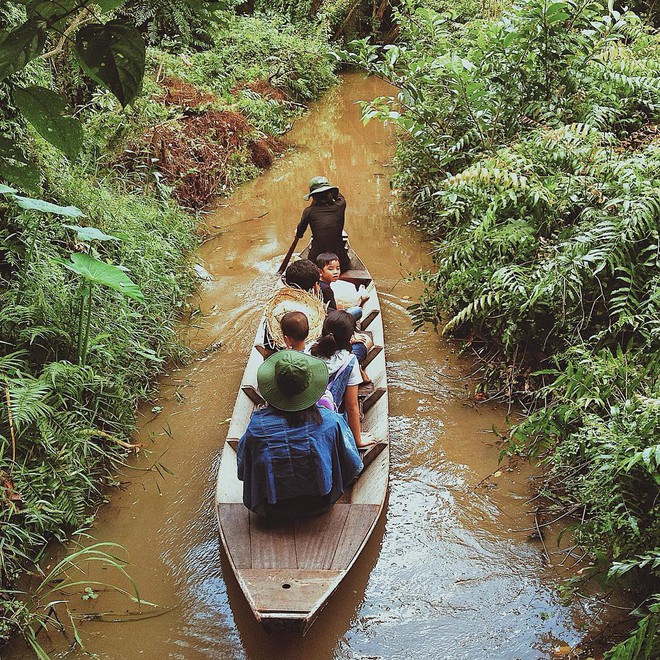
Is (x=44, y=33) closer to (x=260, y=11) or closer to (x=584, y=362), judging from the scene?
(x=584, y=362)

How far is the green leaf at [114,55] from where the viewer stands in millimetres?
793

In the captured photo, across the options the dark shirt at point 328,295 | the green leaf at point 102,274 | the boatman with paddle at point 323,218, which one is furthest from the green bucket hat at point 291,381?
the boatman with paddle at point 323,218

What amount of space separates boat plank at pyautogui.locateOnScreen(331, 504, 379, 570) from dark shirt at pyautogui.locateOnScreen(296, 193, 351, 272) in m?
3.06

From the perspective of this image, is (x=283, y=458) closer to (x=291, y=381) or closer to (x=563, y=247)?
(x=291, y=381)

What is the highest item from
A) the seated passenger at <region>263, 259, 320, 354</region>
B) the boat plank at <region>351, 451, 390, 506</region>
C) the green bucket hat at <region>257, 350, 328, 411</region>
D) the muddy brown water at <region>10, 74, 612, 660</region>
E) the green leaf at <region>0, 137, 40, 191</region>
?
the green leaf at <region>0, 137, 40, 191</region>

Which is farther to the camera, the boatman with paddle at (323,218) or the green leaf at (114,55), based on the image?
the boatman with paddle at (323,218)

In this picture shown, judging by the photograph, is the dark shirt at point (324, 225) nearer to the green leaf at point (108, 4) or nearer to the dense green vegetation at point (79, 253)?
the dense green vegetation at point (79, 253)

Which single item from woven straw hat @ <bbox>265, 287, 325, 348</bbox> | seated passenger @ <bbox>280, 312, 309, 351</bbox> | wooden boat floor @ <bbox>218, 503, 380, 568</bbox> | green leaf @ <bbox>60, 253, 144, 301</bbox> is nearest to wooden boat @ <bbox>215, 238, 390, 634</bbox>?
wooden boat floor @ <bbox>218, 503, 380, 568</bbox>

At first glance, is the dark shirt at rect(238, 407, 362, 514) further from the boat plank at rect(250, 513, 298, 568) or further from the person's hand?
the person's hand

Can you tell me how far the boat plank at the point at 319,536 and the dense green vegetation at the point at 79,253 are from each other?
54.4 inches

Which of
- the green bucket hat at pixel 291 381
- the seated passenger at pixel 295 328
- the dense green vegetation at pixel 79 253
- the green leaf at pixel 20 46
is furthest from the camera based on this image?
the seated passenger at pixel 295 328

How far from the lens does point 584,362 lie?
4.15 m

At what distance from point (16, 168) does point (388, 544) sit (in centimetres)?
363

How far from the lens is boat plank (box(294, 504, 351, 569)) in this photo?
3406mm
